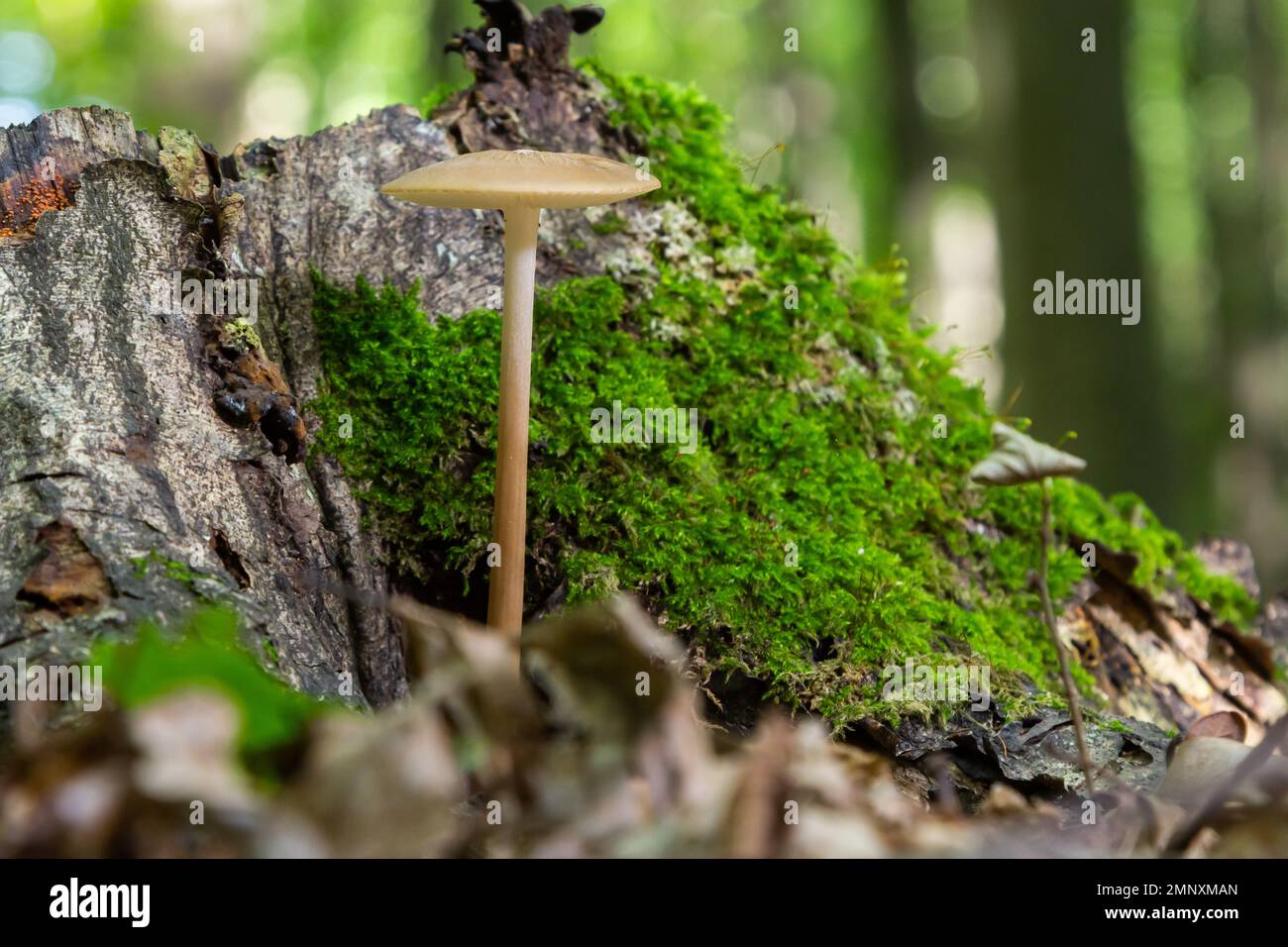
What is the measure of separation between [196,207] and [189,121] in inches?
678

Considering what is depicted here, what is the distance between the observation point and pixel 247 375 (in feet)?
8.56

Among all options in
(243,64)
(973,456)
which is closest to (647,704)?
(973,456)

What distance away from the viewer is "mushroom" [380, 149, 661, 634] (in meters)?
2.34

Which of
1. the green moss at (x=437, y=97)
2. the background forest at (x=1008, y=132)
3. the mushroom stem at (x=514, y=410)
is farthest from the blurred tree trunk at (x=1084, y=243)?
the mushroom stem at (x=514, y=410)

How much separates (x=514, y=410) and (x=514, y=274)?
0.36 m

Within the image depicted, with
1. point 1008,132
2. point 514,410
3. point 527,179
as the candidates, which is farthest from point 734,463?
point 1008,132

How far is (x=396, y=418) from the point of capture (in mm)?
2957

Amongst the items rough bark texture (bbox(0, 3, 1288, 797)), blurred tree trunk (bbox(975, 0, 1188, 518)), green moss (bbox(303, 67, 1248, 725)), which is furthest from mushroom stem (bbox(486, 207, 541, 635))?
blurred tree trunk (bbox(975, 0, 1188, 518))

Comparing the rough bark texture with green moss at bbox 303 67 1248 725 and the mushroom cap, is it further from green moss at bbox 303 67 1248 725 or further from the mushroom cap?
the mushroom cap

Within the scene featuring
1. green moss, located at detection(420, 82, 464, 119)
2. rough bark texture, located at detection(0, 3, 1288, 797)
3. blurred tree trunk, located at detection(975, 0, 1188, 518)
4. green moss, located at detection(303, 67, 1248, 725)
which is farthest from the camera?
blurred tree trunk, located at detection(975, 0, 1188, 518)

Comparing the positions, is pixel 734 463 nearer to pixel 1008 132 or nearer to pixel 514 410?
pixel 514 410

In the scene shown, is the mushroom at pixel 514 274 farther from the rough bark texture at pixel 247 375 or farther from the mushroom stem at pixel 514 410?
the rough bark texture at pixel 247 375
